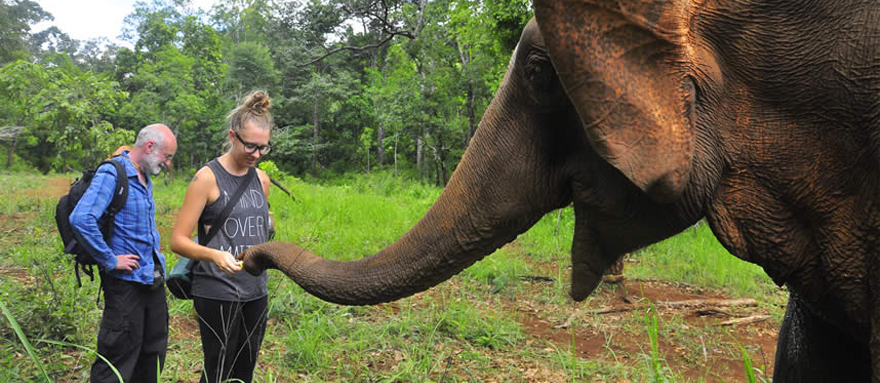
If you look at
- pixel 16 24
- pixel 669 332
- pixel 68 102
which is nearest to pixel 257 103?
pixel 669 332

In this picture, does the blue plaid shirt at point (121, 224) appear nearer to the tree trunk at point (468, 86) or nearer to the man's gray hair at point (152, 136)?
the man's gray hair at point (152, 136)

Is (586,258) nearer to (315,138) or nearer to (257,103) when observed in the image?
(257,103)

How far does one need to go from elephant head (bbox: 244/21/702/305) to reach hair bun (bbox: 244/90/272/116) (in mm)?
1182

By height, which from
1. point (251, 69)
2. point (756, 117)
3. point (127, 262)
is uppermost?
point (251, 69)

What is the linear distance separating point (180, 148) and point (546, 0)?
29166 mm

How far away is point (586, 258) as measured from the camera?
58.3 inches

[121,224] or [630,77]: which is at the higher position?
[630,77]

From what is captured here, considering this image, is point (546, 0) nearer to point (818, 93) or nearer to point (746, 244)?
point (818, 93)

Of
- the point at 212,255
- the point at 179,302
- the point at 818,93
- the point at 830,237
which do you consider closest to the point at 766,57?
the point at 818,93

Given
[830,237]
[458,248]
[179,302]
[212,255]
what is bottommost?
[179,302]

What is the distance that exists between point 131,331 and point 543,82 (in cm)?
230

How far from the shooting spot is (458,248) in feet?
4.58

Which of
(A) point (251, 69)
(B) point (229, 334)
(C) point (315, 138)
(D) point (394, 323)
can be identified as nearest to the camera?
(B) point (229, 334)

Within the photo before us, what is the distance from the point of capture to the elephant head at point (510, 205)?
135 centimetres
